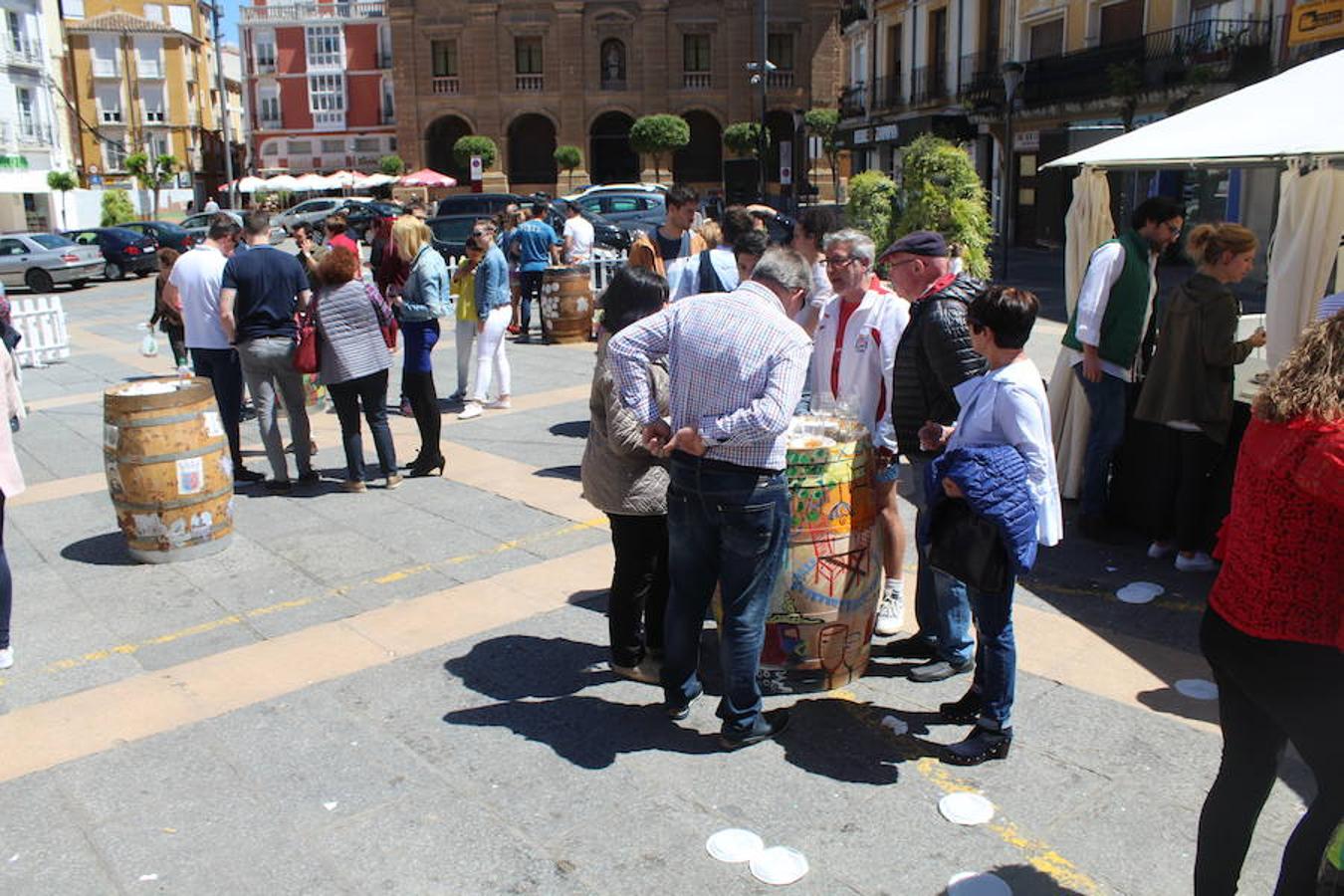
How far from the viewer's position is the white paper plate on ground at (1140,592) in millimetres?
5391

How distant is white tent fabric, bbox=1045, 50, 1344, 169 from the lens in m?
5.61

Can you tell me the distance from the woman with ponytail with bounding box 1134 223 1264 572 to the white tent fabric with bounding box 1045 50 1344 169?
0.51 meters

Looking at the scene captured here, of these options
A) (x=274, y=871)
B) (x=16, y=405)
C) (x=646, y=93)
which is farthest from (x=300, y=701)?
(x=646, y=93)

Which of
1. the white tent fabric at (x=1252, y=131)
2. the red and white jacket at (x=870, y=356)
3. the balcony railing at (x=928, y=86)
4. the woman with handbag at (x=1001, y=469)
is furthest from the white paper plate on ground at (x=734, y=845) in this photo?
the balcony railing at (x=928, y=86)

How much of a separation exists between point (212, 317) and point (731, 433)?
201 inches

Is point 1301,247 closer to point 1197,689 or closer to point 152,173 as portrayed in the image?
point 1197,689

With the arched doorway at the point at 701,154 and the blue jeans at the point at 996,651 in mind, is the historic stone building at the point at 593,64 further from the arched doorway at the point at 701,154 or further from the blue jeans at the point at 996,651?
the blue jeans at the point at 996,651

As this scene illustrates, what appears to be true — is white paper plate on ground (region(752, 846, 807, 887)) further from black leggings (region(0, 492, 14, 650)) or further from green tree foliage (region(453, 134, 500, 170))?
green tree foliage (region(453, 134, 500, 170))

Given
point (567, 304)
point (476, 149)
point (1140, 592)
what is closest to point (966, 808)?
point (1140, 592)

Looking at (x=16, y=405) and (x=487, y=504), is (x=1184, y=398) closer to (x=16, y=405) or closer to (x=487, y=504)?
(x=487, y=504)

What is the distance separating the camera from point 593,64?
169ft

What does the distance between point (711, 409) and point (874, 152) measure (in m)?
38.4

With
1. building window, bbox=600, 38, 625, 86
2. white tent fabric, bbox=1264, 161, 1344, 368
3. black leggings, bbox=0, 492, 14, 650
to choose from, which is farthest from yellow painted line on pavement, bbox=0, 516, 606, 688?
building window, bbox=600, 38, 625, 86

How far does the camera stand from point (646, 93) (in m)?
51.6
